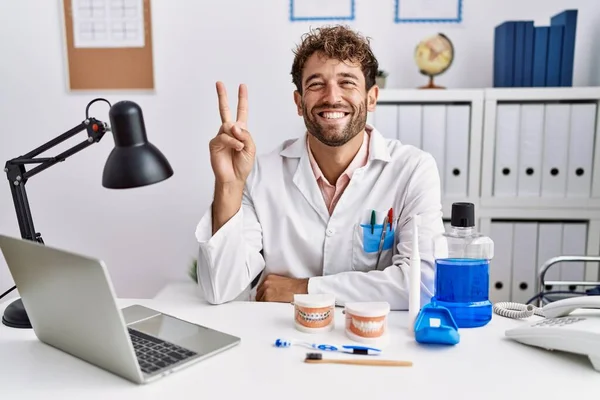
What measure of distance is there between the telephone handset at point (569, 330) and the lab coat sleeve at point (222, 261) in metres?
0.62

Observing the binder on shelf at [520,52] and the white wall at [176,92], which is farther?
the white wall at [176,92]

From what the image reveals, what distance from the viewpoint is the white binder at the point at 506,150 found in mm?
2006

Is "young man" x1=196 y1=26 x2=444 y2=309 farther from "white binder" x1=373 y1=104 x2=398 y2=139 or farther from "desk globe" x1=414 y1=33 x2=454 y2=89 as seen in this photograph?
"desk globe" x1=414 y1=33 x2=454 y2=89

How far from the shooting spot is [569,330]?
0.93 meters

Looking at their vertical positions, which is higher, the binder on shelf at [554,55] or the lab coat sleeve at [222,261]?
the binder on shelf at [554,55]

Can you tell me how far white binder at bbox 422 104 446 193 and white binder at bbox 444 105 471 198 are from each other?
2 cm

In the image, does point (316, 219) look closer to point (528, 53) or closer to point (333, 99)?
point (333, 99)

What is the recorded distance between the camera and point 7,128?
2443 millimetres

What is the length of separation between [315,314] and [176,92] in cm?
154

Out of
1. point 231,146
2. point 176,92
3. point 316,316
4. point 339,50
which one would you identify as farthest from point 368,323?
point 176,92

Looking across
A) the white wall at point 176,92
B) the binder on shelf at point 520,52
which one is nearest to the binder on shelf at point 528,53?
the binder on shelf at point 520,52

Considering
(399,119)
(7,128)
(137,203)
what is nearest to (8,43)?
(7,128)

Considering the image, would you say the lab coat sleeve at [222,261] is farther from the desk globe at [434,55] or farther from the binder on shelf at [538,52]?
the binder on shelf at [538,52]

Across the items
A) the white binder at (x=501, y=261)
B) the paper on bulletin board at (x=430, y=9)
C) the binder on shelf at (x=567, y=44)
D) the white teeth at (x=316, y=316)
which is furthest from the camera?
the paper on bulletin board at (x=430, y=9)
